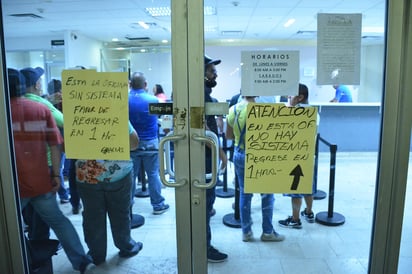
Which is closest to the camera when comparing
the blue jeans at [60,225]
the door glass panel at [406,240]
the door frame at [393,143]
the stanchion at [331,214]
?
the door frame at [393,143]

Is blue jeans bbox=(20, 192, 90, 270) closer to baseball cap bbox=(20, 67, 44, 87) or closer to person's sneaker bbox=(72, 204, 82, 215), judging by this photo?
person's sneaker bbox=(72, 204, 82, 215)

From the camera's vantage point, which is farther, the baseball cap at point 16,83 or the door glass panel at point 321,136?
the baseball cap at point 16,83

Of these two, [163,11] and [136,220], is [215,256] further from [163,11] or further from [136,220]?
[163,11]

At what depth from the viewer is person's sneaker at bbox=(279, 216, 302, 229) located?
186 centimetres

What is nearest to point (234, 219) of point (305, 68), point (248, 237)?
point (248, 237)

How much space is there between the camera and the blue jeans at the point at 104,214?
1.85 metres

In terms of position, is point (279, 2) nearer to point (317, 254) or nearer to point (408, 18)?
point (408, 18)

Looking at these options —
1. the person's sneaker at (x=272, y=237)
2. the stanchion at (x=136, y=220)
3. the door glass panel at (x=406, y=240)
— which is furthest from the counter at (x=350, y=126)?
the stanchion at (x=136, y=220)

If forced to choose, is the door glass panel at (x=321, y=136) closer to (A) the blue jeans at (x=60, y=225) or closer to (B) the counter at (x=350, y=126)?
(B) the counter at (x=350, y=126)

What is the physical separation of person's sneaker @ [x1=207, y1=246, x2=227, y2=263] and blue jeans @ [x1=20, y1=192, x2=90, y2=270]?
0.73 m

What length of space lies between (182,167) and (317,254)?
1.19 metres

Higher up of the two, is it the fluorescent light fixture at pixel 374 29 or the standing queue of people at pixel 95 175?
the fluorescent light fixture at pixel 374 29

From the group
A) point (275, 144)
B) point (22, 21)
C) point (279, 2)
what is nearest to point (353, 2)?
point (279, 2)

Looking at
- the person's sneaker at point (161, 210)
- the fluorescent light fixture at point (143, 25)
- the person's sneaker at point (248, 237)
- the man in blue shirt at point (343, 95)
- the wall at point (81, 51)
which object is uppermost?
the fluorescent light fixture at point (143, 25)
